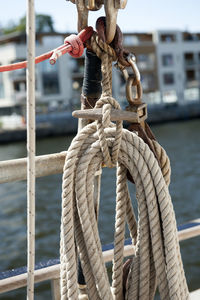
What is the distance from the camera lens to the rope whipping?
132 centimetres

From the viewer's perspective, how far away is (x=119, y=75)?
41344mm

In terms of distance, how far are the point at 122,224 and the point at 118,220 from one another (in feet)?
0.06

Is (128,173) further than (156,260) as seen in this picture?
Yes

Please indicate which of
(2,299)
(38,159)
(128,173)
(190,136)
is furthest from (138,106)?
(190,136)

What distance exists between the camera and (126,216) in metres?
1.49

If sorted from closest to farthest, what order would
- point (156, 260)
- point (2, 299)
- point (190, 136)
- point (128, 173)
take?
point (156, 260)
point (128, 173)
point (2, 299)
point (190, 136)

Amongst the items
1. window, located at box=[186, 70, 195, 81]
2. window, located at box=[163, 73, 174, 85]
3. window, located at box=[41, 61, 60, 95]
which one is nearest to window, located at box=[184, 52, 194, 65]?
window, located at box=[186, 70, 195, 81]

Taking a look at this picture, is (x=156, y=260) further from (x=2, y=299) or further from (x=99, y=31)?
(x=2, y=299)

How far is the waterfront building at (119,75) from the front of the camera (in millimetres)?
37438

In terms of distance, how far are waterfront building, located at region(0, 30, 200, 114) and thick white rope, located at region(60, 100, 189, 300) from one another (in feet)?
110

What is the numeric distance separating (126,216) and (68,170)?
0.28 metres

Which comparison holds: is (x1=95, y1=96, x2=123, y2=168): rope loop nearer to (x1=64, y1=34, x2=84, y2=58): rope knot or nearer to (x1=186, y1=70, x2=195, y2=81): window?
(x1=64, y1=34, x2=84, y2=58): rope knot

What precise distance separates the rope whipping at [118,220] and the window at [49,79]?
3752 cm

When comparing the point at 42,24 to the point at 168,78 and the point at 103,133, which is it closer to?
the point at 168,78
